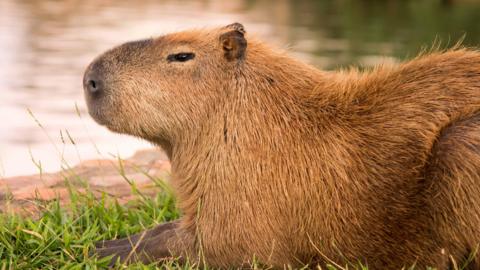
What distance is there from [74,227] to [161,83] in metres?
0.92

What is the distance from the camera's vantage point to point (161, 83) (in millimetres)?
3836

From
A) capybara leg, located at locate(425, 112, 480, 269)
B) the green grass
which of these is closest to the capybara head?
the green grass

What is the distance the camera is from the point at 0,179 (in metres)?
5.27

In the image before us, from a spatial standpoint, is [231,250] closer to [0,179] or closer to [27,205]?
[27,205]

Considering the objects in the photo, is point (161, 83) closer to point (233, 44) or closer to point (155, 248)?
point (233, 44)

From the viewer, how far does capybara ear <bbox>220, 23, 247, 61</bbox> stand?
3.85m

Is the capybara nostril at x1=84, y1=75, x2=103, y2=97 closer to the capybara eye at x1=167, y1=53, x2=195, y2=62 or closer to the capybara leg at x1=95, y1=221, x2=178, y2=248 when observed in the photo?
the capybara eye at x1=167, y1=53, x2=195, y2=62

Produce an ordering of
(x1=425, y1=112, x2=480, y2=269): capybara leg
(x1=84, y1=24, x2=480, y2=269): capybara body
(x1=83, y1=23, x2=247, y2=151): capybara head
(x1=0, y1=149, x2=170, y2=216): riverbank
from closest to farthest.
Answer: (x1=425, y1=112, x2=480, y2=269): capybara leg
(x1=84, y1=24, x2=480, y2=269): capybara body
(x1=83, y1=23, x2=247, y2=151): capybara head
(x1=0, y1=149, x2=170, y2=216): riverbank

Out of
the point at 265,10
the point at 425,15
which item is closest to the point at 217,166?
the point at 265,10

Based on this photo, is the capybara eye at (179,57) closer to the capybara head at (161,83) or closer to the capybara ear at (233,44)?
the capybara head at (161,83)

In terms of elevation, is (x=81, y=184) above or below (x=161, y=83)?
below

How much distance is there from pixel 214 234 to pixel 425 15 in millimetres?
14855

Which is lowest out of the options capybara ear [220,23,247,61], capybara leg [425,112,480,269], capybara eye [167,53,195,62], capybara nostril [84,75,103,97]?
capybara leg [425,112,480,269]

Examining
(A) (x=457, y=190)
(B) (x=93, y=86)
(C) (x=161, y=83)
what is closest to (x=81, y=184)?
(B) (x=93, y=86)
